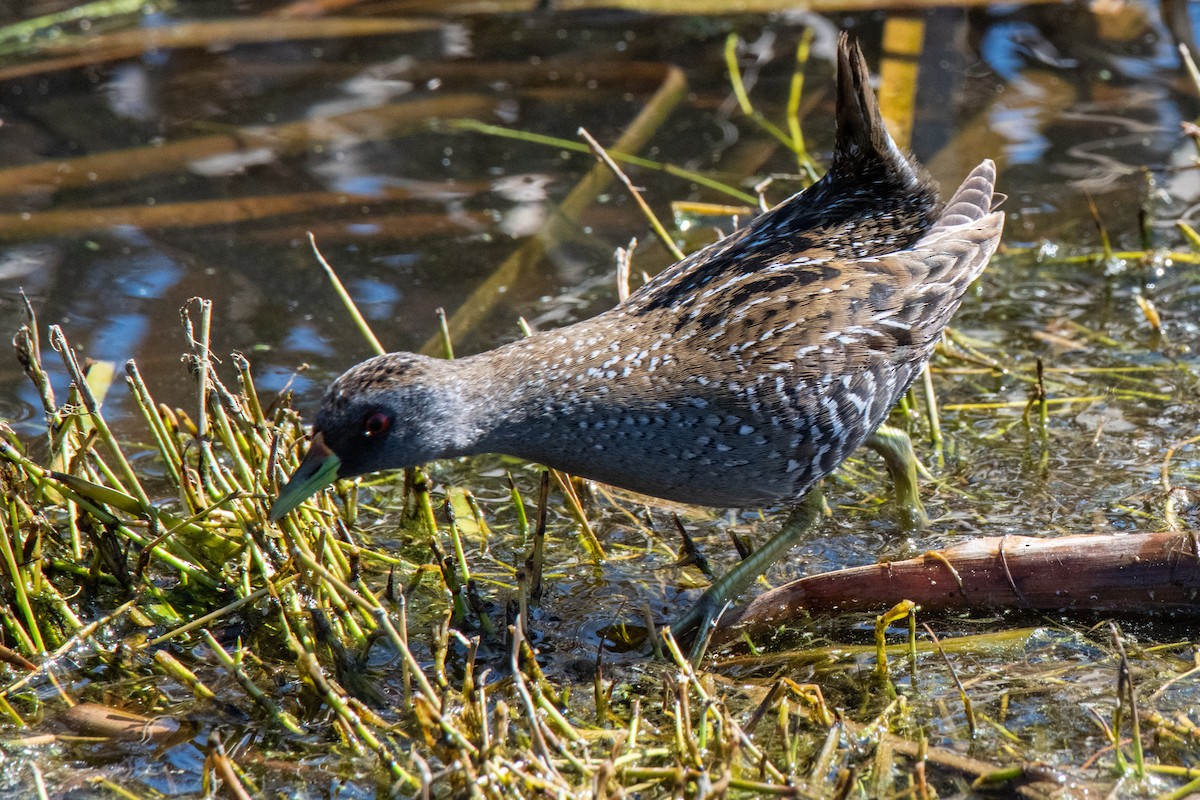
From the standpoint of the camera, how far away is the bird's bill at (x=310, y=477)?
3.63 metres

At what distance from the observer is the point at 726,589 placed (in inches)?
160

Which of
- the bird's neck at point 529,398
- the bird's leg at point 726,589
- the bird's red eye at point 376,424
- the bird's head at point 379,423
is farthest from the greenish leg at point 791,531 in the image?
the bird's red eye at point 376,424

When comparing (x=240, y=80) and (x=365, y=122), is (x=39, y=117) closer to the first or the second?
(x=240, y=80)

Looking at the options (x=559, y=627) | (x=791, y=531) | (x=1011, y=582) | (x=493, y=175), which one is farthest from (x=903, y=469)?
(x=493, y=175)

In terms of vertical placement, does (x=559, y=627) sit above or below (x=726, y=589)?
below

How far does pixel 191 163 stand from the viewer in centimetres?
747

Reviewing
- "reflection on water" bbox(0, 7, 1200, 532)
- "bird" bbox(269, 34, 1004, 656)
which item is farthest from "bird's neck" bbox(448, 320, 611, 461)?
"reflection on water" bbox(0, 7, 1200, 532)

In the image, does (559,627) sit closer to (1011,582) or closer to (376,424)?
(376,424)

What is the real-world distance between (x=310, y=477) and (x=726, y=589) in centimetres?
130

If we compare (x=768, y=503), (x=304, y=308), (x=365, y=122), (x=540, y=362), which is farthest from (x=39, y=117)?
(x=768, y=503)

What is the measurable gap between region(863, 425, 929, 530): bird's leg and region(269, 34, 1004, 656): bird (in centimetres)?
38

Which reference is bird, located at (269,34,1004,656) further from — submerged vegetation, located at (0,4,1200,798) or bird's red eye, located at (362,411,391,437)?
submerged vegetation, located at (0,4,1200,798)

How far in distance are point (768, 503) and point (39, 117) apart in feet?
18.9

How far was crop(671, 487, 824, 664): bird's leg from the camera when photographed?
397 centimetres
